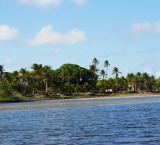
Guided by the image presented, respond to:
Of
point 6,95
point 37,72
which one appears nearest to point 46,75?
point 37,72

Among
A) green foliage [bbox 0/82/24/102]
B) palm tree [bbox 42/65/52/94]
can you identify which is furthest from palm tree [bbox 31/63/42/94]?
green foliage [bbox 0/82/24/102]

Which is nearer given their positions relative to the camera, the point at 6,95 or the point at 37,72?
the point at 6,95

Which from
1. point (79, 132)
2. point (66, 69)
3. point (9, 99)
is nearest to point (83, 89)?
point (66, 69)

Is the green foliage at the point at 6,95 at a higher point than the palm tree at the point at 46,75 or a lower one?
lower

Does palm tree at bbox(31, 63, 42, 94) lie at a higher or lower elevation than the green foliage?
higher

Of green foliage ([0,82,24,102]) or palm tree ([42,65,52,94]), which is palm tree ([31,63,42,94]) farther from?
green foliage ([0,82,24,102])

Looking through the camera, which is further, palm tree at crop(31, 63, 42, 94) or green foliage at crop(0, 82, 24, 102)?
palm tree at crop(31, 63, 42, 94)

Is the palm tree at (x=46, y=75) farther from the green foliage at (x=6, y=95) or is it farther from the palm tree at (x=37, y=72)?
the green foliage at (x=6, y=95)

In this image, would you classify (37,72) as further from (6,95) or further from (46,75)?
(6,95)

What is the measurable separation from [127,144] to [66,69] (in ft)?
566

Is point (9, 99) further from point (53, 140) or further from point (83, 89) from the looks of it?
Answer: point (53, 140)

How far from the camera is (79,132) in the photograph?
3105 centimetres

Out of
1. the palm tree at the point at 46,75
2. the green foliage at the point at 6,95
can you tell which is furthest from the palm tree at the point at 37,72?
the green foliage at the point at 6,95

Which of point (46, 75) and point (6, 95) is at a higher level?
point (46, 75)
